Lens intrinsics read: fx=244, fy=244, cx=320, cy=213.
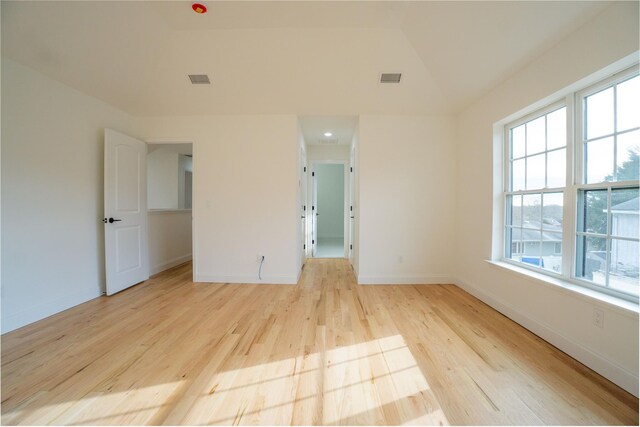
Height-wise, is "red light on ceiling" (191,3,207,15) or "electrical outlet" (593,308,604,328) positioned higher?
"red light on ceiling" (191,3,207,15)

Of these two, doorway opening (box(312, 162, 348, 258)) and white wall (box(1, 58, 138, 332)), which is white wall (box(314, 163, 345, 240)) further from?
white wall (box(1, 58, 138, 332))

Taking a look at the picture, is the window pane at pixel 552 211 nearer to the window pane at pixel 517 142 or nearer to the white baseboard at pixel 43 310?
the window pane at pixel 517 142

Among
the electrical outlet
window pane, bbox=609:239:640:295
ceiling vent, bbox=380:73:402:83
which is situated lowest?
the electrical outlet

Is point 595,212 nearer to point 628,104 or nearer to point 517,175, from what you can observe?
point 628,104

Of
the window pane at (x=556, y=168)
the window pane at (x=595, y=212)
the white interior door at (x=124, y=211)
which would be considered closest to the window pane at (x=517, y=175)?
the window pane at (x=556, y=168)

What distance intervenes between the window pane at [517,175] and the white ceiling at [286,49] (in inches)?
35.2

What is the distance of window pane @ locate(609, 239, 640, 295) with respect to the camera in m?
1.57

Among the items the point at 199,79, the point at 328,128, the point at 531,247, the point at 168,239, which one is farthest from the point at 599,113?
the point at 168,239

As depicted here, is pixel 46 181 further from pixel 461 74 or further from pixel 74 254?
pixel 461 74

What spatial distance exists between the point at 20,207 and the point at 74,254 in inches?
27.7

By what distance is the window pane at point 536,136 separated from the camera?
2.29 meters

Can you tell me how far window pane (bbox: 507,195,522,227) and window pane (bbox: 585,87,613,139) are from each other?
2.80ft

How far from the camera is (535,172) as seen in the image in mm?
2365

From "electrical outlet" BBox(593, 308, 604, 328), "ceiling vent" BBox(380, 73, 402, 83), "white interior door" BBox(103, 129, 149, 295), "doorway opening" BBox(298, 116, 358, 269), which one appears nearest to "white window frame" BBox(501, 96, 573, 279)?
"electrical outlet" BBox(593, 308, 604, 328)
